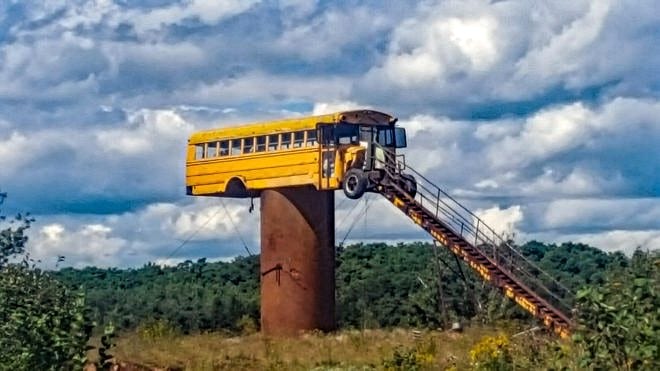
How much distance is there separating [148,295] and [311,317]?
2535 centimetres

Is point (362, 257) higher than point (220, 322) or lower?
higher

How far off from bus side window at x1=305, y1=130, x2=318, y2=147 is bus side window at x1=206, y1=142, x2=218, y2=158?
4.62 metres

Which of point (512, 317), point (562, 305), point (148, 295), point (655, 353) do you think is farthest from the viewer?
point (148, 295)

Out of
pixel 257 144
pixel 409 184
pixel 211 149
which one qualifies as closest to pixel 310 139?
pixel 257 144

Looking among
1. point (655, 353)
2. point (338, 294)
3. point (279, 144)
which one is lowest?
point (655, 353)

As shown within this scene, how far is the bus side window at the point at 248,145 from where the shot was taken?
43.3 meters

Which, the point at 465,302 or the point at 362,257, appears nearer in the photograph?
the point at 465,302

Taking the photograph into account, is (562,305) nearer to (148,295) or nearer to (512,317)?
(512,317)

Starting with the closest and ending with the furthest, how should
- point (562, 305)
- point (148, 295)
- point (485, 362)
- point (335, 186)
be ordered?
point (485, 362) < point (562, 305) < point (335, 186) < point (148, 295)

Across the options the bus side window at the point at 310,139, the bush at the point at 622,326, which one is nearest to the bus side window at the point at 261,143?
the bus side window at the point at 310,139

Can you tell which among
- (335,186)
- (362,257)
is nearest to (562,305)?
(335,186)

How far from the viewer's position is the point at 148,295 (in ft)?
216

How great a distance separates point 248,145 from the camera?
143 feet

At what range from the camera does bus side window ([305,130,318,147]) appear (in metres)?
41.2
